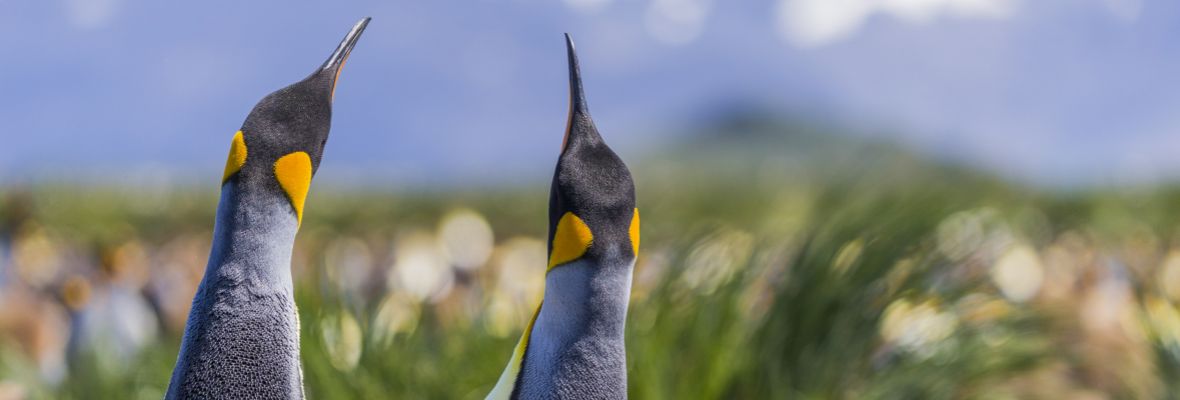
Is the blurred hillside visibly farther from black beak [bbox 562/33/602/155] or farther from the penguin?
black beak [bbox 562/33/602/155]

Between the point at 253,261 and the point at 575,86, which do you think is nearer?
the point at 253,261

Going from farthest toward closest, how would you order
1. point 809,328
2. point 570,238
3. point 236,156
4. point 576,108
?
point 809,328 < point 576,108 < point 570,238 < point 236,156

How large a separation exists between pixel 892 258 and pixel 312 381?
5.66 feet

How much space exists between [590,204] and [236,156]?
610 millimetres

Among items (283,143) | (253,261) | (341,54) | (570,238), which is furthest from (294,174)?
(570,238)

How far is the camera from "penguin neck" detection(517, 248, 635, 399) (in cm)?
198

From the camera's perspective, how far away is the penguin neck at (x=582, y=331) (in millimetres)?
1979

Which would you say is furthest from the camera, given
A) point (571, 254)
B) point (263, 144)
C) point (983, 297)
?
point (983, 297)

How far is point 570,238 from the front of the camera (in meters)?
1.94

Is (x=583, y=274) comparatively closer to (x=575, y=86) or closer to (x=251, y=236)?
(x=575, y=86)

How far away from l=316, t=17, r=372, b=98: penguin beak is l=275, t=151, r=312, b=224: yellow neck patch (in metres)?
0.19

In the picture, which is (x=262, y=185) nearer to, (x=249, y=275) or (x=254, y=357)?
(x=249, y=275)

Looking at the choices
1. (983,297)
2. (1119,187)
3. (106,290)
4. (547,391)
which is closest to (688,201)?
(983,297)

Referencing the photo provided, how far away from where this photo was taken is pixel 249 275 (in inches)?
73.0
